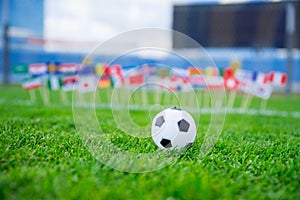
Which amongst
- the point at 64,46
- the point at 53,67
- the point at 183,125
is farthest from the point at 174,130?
the point at 64,46

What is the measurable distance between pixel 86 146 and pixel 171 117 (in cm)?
53

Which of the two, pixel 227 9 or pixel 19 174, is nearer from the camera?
pixel 19 174

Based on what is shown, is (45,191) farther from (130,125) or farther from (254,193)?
(130,125)

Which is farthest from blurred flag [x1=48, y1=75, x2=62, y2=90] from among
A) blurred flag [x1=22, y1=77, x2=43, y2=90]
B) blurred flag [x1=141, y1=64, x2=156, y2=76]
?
blurred flag [x1=141, y1=64, x2=156, y2=76]

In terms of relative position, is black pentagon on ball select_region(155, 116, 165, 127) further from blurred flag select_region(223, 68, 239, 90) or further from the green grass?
blurred flag select_region(223, 68, 239, 90)

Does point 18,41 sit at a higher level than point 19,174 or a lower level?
higher

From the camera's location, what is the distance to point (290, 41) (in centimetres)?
1109

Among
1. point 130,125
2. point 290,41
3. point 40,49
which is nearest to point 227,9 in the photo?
point 290,41

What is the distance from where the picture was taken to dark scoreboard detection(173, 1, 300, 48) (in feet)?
39.7

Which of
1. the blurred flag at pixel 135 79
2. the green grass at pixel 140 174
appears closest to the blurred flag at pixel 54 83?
the blurred flag at pixel 135 79

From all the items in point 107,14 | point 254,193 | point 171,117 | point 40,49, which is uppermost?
point 107,14

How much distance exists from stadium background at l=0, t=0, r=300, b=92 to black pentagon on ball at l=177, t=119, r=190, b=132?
10796mm

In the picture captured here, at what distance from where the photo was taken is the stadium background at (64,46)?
12461 millimetres

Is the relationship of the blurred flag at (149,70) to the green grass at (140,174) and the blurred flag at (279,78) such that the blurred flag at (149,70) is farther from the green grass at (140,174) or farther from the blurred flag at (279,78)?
the blurred flag at (279,78)
